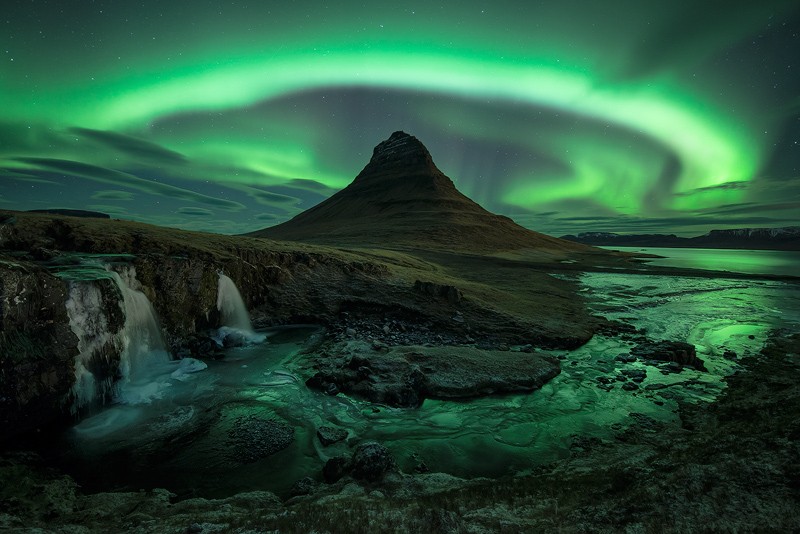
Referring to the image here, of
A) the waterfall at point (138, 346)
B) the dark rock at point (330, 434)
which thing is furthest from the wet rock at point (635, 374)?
the waterfall at point (138, 346)

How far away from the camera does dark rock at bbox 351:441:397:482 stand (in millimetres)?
7929

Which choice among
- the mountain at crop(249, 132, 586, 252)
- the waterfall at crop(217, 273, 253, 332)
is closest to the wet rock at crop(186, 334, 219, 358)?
the waterfall at crop(217, 273, 253, 332)

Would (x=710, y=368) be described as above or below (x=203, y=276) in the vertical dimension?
below

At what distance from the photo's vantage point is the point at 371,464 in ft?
26.3

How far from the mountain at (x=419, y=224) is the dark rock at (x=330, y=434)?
8656 centimetres

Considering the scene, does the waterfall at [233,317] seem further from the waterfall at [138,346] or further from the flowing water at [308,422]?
the waterfall at [138,346]

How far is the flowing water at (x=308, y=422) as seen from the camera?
29.1ft

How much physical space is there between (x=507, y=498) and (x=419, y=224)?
13145cm

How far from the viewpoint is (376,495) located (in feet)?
23.4

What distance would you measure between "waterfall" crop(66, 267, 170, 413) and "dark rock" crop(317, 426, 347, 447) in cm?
699

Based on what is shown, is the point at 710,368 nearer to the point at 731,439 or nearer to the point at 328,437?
the point at 731,439

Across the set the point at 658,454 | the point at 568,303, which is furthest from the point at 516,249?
the point at 658,454

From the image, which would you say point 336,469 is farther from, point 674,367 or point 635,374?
point 674,367

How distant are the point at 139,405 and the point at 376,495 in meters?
9.92
